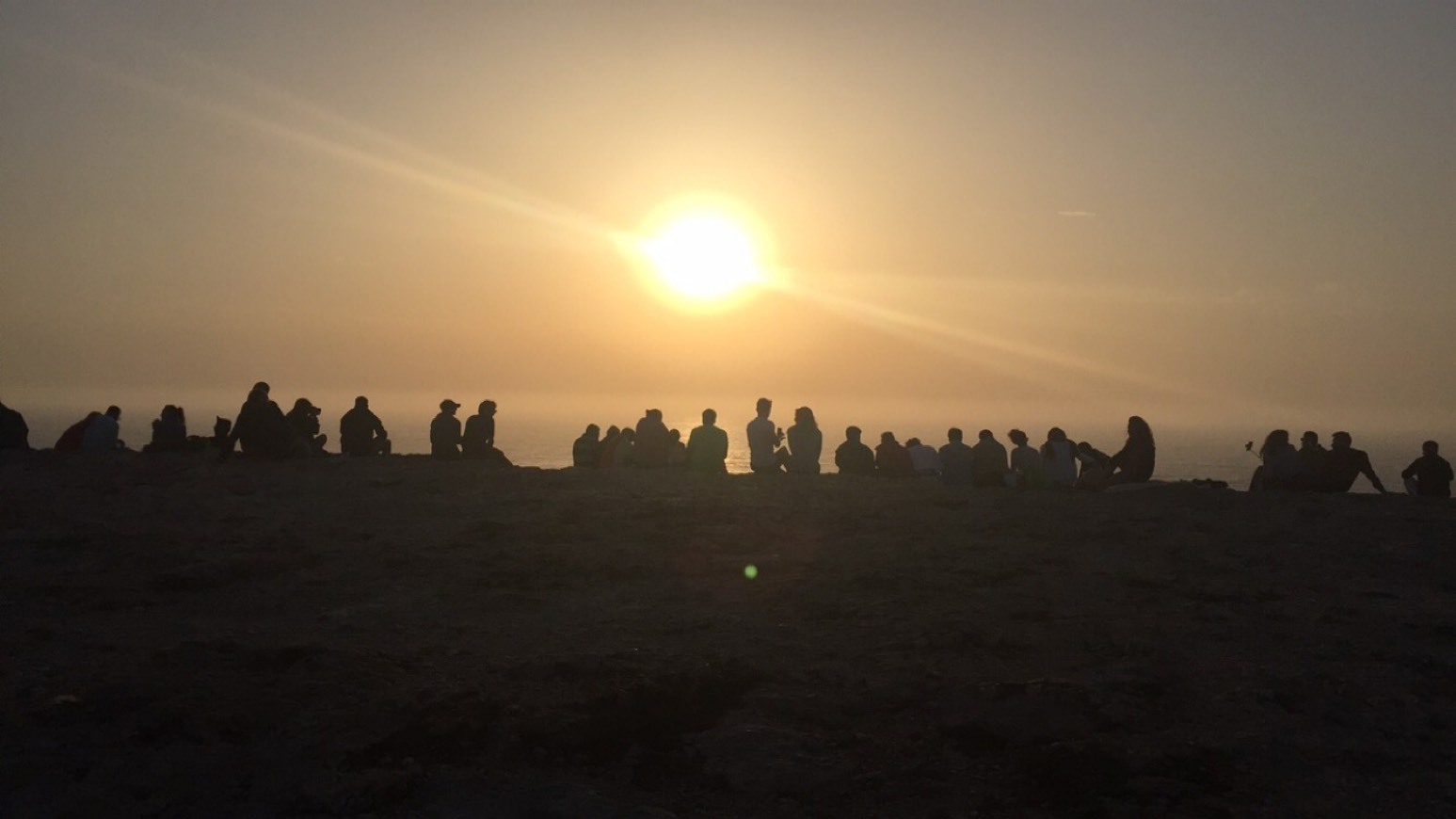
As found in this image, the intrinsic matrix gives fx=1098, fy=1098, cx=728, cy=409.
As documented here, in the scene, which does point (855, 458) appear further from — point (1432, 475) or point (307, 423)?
point (307, 423)

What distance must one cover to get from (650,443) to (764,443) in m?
2.22

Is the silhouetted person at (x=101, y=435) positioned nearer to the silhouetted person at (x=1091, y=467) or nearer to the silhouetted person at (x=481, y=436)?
the silhouetted person at (x=481, y=436)

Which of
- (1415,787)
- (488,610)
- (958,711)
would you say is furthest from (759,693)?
(1415,787)

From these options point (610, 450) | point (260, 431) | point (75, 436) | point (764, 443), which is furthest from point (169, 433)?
point (764, 443)

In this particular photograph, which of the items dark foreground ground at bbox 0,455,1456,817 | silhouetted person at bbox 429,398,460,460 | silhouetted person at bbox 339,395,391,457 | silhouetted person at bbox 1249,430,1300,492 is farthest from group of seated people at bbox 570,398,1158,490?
dark foreground ground at bbox 0,455,1456,817

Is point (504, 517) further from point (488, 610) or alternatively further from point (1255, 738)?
point (1255, 738)

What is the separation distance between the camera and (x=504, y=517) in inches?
548

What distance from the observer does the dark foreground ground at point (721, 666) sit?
264 inches

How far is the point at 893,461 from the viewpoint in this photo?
2114 centimetres

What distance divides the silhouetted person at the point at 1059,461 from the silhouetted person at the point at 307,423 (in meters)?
13.9

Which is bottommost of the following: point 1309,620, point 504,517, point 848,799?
point 848,799

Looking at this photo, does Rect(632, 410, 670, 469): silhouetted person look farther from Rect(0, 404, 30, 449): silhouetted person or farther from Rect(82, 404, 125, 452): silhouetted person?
Rect(0, 404, 30, 449): silhouetted person

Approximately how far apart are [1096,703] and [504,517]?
8.27m

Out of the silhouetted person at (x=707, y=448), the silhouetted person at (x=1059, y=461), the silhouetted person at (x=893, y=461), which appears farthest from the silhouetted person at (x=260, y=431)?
the silhouetted person at (x=1059, y=461)
